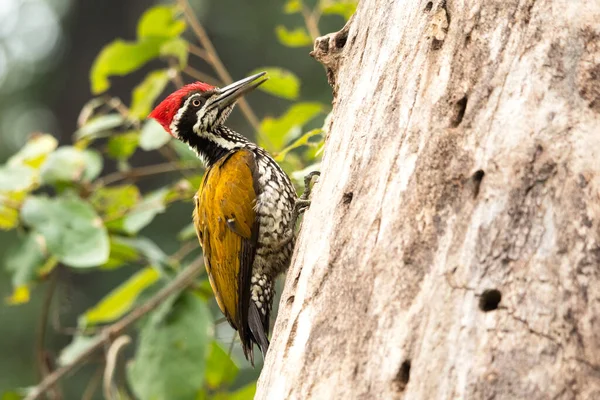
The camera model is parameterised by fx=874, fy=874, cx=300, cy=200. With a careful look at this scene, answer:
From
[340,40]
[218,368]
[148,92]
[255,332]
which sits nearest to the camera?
[340,40]

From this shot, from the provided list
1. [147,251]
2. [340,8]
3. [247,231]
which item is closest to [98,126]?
[147,251]

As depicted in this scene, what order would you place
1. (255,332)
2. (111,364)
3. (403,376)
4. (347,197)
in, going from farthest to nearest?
(111,364)
(255,332)
(347,197)
(403,376)

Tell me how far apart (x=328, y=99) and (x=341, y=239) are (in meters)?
9.74

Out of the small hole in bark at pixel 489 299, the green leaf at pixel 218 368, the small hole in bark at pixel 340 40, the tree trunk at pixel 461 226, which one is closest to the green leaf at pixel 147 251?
the green leaf at pixel 218 368

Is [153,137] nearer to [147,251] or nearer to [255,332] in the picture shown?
[147,251]

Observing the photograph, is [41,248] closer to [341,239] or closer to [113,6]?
[341,239]

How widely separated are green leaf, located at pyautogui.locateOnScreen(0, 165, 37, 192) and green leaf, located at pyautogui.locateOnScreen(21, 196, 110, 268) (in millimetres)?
92

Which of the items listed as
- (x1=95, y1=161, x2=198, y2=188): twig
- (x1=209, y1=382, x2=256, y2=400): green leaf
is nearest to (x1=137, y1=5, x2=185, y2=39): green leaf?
(x1=95, y1=161, x2=198, y2=188): twig

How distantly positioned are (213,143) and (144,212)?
509mm

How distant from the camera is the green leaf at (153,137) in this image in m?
4.27

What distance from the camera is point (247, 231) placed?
4.00 meters

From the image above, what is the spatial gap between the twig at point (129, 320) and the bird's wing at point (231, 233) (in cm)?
52

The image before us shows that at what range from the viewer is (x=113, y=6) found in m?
14.0

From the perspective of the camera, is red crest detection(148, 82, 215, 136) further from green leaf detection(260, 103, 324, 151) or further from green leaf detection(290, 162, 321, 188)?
green leaf detection(290, 162, 321, 188)
